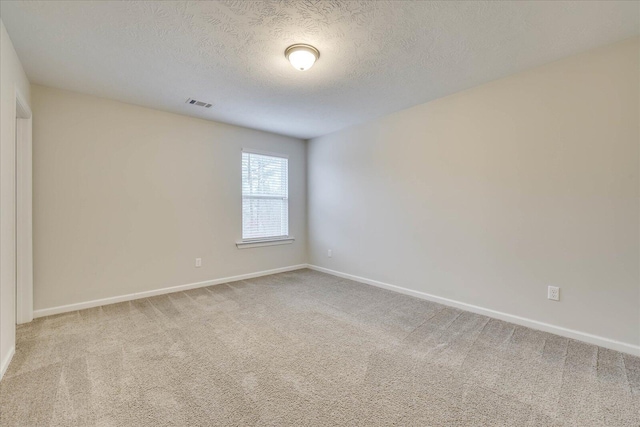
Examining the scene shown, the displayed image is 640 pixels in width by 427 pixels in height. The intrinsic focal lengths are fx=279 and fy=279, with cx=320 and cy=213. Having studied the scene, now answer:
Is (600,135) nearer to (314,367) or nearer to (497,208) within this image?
(497,208)

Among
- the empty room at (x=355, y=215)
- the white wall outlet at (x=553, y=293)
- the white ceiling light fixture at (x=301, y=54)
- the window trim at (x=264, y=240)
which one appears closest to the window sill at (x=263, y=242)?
the window trim at (x=264, y=240)

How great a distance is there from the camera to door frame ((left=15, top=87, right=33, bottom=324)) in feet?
8.77

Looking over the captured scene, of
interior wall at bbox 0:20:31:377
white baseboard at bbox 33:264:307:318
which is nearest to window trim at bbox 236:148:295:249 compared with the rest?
white baseboard at bbox 33:264:307:318

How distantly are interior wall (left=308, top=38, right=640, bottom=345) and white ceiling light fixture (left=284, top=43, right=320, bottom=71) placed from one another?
70.5 inches

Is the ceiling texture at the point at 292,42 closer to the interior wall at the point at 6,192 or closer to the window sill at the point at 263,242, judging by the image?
the interior wall at the point at 6,192

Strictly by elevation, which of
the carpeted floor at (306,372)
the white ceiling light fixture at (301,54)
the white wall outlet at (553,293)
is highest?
the white ceiling light fixture at (301,54)

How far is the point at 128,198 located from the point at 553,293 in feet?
15.2

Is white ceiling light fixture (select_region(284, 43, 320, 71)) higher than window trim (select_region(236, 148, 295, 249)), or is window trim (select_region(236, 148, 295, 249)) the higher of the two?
white ceiling light fixture (select_region(284, 43, 320, 71))

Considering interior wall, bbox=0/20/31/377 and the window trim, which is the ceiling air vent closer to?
the window trim

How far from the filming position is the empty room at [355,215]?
1772mm

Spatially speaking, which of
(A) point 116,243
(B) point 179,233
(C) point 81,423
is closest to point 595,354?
(C) point 81,423

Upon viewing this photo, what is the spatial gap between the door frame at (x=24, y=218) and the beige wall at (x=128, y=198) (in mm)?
146

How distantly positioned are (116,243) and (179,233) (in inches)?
27.8

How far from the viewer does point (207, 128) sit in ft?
13.3
